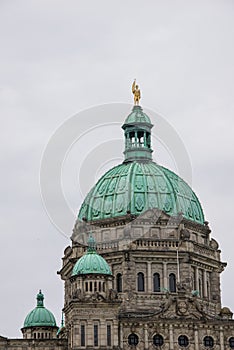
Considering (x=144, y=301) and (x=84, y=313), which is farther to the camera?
(x=144, y=301)

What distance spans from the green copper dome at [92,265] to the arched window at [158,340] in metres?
8.15

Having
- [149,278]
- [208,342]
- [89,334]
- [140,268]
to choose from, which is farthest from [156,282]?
[89,334]

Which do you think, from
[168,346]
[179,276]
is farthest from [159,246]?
[168,346]

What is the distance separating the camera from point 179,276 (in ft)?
406

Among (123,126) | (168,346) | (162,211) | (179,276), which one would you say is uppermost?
(123,126)

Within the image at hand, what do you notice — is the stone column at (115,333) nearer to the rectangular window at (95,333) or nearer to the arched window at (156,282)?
the rectangular window at (95,333)

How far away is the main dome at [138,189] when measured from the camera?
127812 millimetres

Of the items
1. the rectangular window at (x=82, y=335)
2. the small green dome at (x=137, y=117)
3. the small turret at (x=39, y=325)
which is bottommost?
the rectangular window at (x=82, y=335)

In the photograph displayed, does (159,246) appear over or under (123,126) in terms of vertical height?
under

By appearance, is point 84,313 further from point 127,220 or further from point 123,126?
point 123,126

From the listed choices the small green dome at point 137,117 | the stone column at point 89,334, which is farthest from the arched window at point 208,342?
the small green dome at point 137,117

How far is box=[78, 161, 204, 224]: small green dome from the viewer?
419 feet

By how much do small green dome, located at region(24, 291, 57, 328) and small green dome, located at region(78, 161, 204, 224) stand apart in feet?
40.5

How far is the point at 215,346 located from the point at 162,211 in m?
18.9
